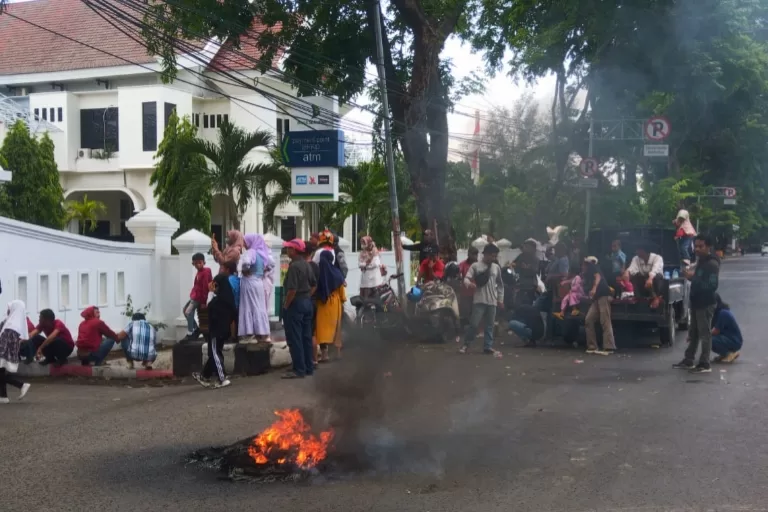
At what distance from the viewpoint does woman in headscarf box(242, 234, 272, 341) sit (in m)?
12.2

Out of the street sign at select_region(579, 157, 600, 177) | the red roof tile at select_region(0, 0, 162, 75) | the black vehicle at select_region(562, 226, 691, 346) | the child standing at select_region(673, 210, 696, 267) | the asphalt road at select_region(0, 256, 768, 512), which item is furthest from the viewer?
the red roof tile at select_region(0, 0, 162, 75)

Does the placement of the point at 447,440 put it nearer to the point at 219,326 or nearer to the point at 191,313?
the point at 219,326

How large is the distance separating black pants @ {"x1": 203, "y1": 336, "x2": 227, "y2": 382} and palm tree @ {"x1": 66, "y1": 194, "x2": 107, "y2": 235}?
20801mm

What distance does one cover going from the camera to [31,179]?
27.1m

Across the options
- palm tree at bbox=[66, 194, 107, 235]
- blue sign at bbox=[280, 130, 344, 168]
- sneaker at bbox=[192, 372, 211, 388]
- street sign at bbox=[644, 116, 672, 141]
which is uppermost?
street sign at bbox=[644, 116, 672, 141]

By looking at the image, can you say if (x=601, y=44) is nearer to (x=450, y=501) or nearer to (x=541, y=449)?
(x=541, y=449)

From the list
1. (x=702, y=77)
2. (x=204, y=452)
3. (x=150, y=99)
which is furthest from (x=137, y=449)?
(x=150, y=99)

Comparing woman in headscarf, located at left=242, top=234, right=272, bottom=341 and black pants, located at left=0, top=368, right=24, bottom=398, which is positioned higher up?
woman in headscarf, located at left=242, top=234, right=272, bottom=341

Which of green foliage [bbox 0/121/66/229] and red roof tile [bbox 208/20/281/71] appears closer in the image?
red roof tile [bbox 208/20/281/71]

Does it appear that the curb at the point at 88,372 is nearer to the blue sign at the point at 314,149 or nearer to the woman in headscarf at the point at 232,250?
the woman in headscarf at the point at 232,250

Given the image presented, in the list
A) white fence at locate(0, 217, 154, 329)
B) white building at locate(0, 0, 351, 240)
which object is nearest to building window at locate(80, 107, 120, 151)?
white building at locate(0, 0, 351, 240)

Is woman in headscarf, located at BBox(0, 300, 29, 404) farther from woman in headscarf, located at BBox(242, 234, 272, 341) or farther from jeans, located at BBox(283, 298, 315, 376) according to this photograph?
woman in headscarf, located at BBox(242, 234, 272, 341)

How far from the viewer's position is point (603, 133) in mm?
24625

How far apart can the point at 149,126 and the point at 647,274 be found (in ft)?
66.2
